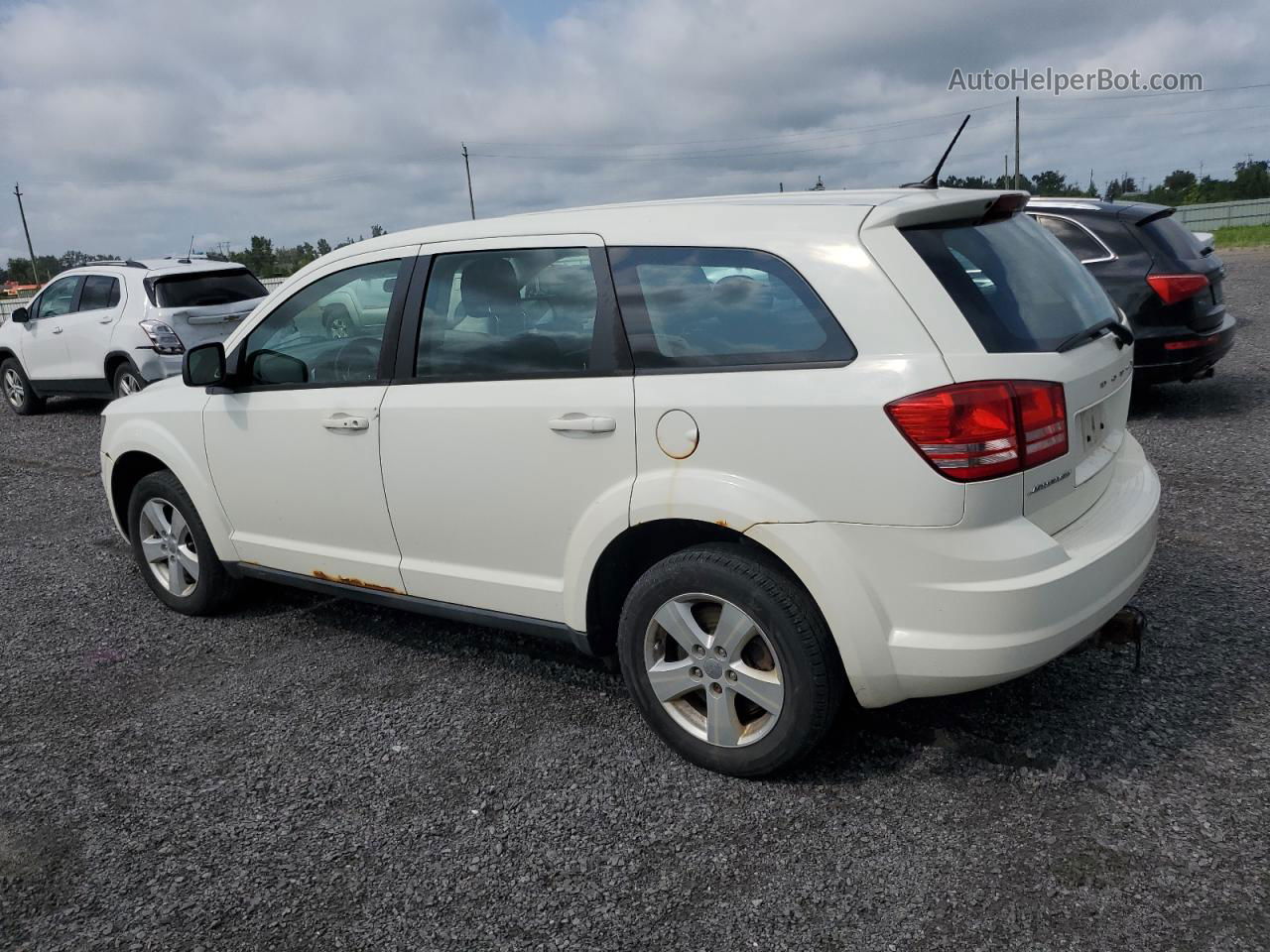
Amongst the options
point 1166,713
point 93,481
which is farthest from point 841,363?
point 93,481

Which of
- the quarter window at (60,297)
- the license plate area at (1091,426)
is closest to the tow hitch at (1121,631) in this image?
the license plate area at (1091,426)

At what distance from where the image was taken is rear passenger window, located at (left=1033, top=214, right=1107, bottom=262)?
25.4 feet

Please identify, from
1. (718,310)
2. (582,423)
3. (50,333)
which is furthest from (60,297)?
(718,310)

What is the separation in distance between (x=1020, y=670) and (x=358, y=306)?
2817 mm

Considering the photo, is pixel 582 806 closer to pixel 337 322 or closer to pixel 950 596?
pixel 950 596

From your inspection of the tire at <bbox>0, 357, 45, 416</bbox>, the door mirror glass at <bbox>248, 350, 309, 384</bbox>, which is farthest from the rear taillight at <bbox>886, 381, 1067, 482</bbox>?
the tire at <bbox>0, 357, 45, 416</bbox>

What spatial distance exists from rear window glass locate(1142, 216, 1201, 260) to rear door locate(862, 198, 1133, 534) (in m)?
4.97

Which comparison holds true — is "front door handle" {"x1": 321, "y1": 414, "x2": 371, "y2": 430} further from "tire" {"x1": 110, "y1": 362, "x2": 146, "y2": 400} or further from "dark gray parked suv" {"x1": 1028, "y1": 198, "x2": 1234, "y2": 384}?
"tire" {"x1": 110, "y1": 362, "x2": 146, "y2": 400}

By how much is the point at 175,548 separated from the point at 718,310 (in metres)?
3.26

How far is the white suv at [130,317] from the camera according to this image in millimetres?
11102

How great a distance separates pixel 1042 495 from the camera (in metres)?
2.86

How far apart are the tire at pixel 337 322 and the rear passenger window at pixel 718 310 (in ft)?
4.36

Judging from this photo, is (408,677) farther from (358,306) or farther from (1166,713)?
(1166,713)

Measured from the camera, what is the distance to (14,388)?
44.4ft
